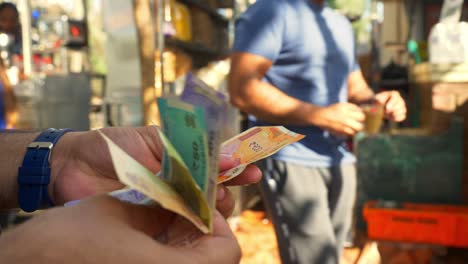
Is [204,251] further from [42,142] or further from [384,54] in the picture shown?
[384,54]

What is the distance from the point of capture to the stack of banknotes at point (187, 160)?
0.55m

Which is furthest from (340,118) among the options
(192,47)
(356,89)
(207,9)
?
(207,9)

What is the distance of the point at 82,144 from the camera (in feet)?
3.30

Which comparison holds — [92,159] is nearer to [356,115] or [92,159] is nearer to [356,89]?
[356,115]

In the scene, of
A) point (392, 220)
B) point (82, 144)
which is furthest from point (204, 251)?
point (392, 220)

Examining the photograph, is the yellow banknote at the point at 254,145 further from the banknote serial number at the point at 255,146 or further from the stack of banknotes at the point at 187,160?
the stack of banknotes at the point at 187,160

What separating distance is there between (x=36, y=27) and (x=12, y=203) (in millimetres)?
4071

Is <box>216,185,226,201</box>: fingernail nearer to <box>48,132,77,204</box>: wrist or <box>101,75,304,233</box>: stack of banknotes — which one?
<box>101,75,304,233</box>: stack of banknotes

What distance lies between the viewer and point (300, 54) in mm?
1710

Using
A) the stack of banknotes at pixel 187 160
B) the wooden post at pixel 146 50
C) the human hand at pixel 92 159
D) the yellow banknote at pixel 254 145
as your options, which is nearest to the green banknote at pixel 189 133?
the stack of banknotes at pixel 187 160

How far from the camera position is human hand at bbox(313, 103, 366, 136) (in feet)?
5.25

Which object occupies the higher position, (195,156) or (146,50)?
(146,50)

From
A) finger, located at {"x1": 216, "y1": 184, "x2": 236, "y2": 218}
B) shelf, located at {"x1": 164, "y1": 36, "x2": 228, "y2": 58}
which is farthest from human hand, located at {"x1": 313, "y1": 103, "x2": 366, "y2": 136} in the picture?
shelf, located at {"x1": 164, "y1": 36, "x2": 228, "y2": 58}

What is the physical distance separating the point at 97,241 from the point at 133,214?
0.09 m
